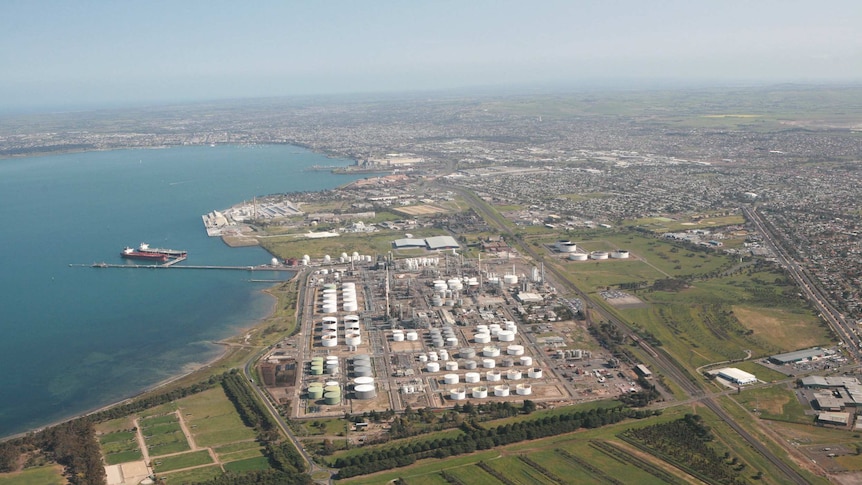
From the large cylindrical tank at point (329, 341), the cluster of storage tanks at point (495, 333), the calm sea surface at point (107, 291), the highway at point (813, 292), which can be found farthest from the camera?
the cluster of storage tanks at point (495, 333)

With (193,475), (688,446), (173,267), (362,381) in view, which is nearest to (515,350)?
(362,381)

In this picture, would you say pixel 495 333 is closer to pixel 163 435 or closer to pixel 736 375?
pixel 736 375

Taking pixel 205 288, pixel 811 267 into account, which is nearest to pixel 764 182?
pixel 811 267

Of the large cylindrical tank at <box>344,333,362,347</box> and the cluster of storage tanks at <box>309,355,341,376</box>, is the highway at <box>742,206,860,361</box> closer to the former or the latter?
the large cylindrical tank at <box>344,333,362,347</box>

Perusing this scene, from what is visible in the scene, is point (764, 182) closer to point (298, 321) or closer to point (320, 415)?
point (298, 321)

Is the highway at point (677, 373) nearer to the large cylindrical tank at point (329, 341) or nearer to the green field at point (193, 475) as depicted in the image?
the large cylindrical tank at point (329, 341)

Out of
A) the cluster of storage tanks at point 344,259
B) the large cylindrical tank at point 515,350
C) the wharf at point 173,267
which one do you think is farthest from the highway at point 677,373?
the wharf at point 173,267
